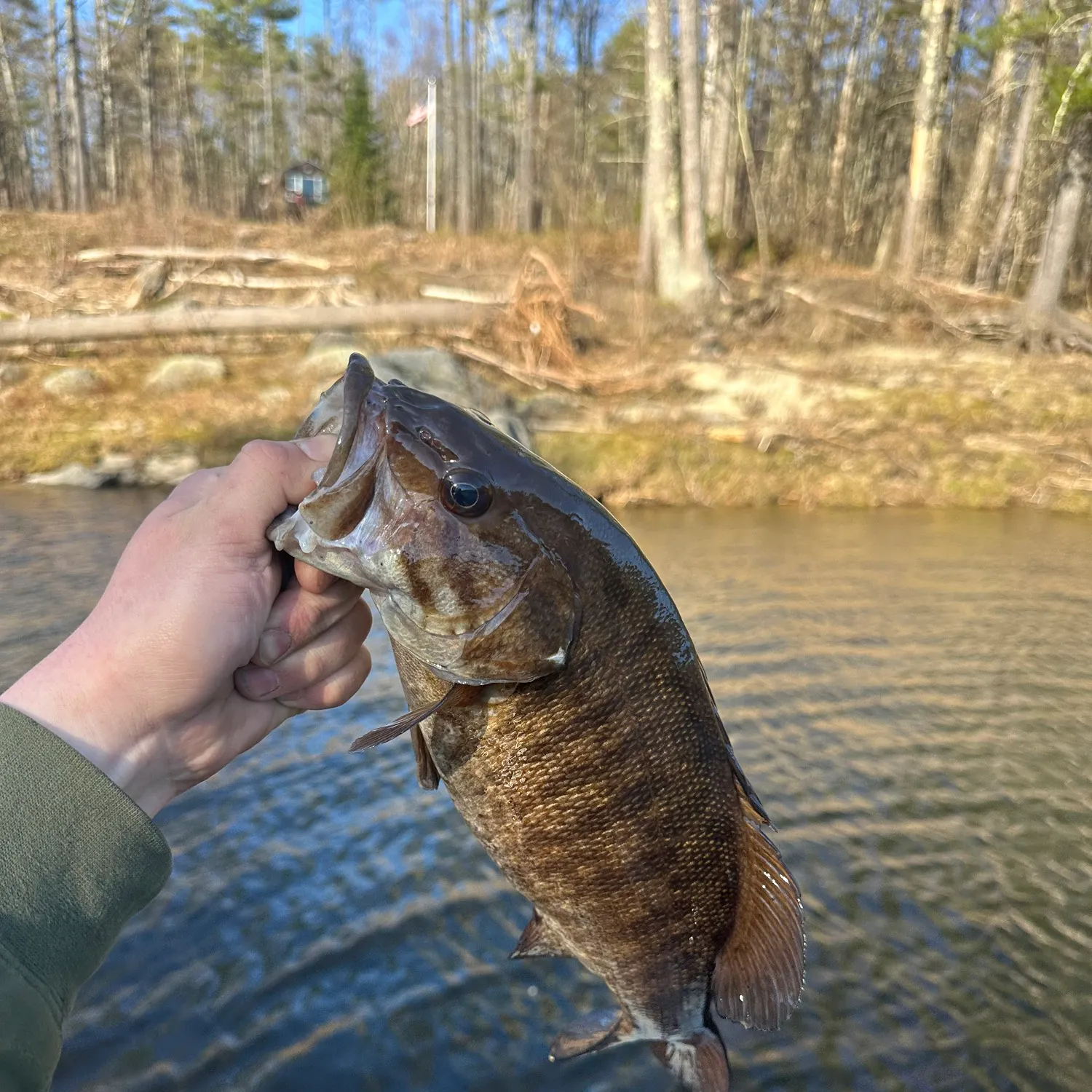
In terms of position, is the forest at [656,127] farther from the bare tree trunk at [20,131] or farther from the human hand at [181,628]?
the human hand at [181,628]

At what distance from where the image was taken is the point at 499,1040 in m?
3.50

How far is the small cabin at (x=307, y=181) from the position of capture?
44.6 m

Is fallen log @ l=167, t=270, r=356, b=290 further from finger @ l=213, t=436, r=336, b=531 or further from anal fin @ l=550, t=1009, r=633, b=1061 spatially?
anal fin @ l=550, t=1009, r=633, b=1061

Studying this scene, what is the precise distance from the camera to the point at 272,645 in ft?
7.96

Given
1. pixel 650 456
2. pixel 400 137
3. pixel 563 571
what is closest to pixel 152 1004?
pixel 563 571

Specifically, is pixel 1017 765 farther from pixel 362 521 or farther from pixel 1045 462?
pixel 1045 462

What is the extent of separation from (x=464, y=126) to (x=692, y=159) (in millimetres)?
18716

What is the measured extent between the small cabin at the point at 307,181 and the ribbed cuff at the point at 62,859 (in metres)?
45.6

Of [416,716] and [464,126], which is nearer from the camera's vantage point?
[416,716]

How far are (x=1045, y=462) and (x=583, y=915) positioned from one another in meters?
13.9

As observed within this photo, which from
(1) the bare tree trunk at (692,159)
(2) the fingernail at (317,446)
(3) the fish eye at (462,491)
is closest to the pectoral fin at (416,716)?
(3) the fish eye at (462,491)

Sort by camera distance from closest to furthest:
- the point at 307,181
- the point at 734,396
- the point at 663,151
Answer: the point at 734,396, the point at 663,151, the point at 307,181

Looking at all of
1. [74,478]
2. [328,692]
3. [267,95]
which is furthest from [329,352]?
[267,95]

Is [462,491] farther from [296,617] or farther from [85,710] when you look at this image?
[85,710]
